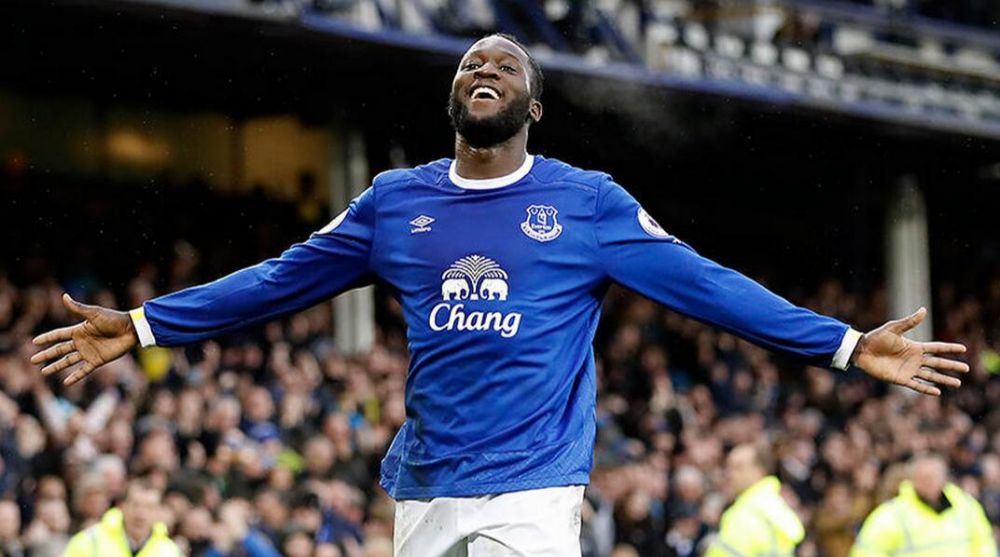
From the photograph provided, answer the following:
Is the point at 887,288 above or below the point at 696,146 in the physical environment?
below

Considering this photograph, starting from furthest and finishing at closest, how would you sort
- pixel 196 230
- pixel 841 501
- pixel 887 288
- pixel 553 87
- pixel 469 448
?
pixel 887 288 → pixel 553 87 → pixel 196 230 → pixel 841 501 → pixel 469 448

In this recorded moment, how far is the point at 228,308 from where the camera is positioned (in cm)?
576

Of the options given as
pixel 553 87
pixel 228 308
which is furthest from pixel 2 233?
pixel 228 308

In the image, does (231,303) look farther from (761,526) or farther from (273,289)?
(761,526)

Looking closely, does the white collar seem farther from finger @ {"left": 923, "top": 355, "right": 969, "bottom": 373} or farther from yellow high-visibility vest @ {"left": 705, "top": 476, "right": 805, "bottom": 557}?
yellow high-visibility vest @ {"left": 705, "top": 476, "right": 805, "bottom": 557}

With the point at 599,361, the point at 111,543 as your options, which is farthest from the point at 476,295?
the point at 599,361

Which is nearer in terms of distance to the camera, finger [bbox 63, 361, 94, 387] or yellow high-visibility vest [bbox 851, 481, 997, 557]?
finger [bbox 63, 361, 94, 387]

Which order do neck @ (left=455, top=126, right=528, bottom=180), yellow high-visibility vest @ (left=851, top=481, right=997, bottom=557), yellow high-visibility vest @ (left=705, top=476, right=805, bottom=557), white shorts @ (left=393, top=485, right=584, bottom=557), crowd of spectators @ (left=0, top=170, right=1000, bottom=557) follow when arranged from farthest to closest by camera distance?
crowd of spectators @ (left=0, top=170, right=1000, bottom=557) → yellow high-visibility vest @ (left=851, top=481, right=997, bottom=557) → yellow high-visibility vest @ (left=705, top=476, right=805, bottom=557) → neck @ (left=455, top=126, right=528, bottom=180) → white shorts @ (left=393, top=485, right=584, bottom=557)

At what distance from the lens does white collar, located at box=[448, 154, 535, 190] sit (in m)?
5.68

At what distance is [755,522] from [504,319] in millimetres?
6843

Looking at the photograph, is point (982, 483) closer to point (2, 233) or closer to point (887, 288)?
point (887, 288)

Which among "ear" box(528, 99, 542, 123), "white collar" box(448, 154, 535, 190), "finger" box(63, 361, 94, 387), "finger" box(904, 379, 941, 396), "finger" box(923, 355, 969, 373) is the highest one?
"ear" box(528, 99, 542, 123)

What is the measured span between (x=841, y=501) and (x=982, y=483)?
311 cm

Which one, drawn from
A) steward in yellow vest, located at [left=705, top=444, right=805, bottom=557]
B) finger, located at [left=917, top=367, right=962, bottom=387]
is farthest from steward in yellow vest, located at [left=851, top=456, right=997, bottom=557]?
finger, located at [left=917, top=367, right=962, bottom=387]
